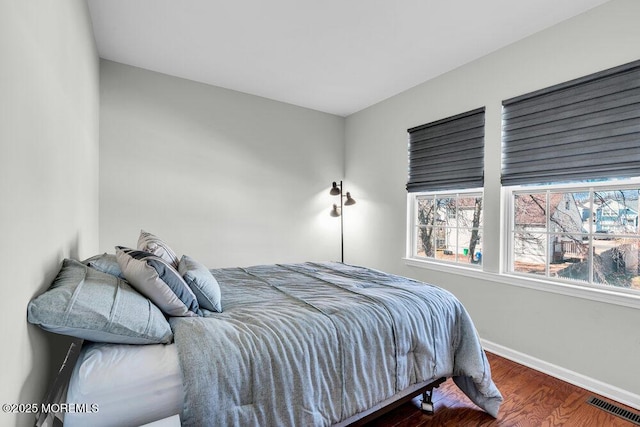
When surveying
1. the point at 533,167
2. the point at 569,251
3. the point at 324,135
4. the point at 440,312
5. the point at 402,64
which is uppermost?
the point at 402,64

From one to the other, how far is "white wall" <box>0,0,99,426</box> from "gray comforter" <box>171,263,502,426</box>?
1.50ft

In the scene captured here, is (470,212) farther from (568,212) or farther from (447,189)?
(568,212)

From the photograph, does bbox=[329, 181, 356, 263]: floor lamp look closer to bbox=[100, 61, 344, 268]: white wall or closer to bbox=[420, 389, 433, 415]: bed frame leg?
bbox=[100, 61, 344, 268]: white wall

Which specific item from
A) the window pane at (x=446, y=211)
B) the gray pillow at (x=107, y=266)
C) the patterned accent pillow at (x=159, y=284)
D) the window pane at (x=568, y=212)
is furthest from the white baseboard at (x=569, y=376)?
the gray pillow at (x=107, y=266)

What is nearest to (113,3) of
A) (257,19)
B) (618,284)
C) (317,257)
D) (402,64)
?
(257,19)

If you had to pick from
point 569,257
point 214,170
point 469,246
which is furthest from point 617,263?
point 214,170

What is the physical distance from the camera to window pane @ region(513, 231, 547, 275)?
2.45 metres

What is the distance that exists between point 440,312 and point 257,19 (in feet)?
8.08

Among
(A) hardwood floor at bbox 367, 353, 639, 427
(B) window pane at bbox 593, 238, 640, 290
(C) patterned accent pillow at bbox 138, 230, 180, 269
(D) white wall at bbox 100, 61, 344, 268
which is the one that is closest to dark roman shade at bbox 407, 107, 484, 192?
(B) window pane at bbox 593, 238, 640, 290

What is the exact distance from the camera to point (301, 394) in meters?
1.23

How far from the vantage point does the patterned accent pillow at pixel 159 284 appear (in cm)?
130

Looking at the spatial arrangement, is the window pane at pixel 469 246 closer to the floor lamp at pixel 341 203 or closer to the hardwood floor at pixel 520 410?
the hardwood floor at pixel 520 410

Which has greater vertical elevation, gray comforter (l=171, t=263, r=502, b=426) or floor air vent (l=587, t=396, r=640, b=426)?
gray comforter (l=171, t=263, r=502, b=426)

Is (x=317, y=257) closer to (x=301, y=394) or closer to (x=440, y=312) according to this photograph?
(x=440, y=312)
